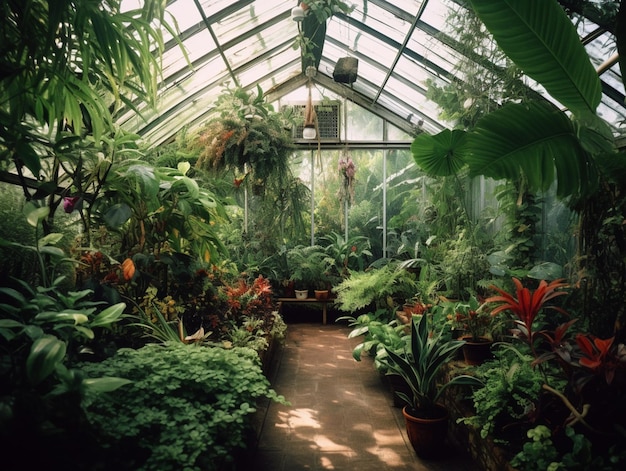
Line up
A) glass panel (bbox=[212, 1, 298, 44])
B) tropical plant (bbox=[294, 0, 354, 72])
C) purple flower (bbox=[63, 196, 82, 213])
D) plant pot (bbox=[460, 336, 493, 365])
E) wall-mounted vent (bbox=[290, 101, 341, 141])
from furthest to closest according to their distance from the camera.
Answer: wall-mounted vent (bbox=[290, 101, 341, 141]) < glass panel (bbox=[212, 1, 298, 44]) < tropical plant (bbox=[294, 0, 354, 72]) < plant pot (bbox=[460, 336, 493, 365]) < purple flower (bbox=[63, 196, 82, 213])

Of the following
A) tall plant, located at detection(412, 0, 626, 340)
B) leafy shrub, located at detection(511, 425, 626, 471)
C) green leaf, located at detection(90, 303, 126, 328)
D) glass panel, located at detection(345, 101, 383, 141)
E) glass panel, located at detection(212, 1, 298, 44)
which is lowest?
leafy shrub, located at detection(511, 425, 626, 471)

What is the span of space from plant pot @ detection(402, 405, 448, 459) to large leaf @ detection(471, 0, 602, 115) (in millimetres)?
1869

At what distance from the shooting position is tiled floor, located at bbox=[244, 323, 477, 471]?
2613 mm

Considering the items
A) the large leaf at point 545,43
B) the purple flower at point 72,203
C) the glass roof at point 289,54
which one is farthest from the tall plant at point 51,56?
the large leaf at point 545,43

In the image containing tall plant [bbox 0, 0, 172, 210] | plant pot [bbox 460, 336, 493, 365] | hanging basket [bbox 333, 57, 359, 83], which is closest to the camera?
tall plant [bbox 0, 0, 172, 210]

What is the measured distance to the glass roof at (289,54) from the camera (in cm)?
394

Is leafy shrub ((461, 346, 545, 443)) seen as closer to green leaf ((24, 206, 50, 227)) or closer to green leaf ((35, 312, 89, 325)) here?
green leaf ((35, 312, 89, 325))

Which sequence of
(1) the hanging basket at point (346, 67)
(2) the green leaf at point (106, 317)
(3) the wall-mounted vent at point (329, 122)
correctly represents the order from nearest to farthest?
(2) the green leaf at point (106, 317) → (1) the hanging basket at point (346, 67) → (3) the wall-mounted vent at point (329, 122)

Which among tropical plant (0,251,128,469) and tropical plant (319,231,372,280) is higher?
tropical plant (319,231,372,280)

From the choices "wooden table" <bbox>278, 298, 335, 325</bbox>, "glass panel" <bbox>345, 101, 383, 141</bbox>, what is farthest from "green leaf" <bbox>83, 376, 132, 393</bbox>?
"glass panel" <bbox>345, 101, 383, 141</bbox>

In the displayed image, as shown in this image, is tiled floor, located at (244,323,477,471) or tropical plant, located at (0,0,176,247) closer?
tropical plant, located at (0,0,176,247)

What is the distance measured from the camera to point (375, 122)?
7223 mm

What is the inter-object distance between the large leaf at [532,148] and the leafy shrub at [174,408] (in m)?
1.49

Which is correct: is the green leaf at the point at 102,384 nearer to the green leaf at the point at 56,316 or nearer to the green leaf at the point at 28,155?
the green leaf at the point at 56,316
